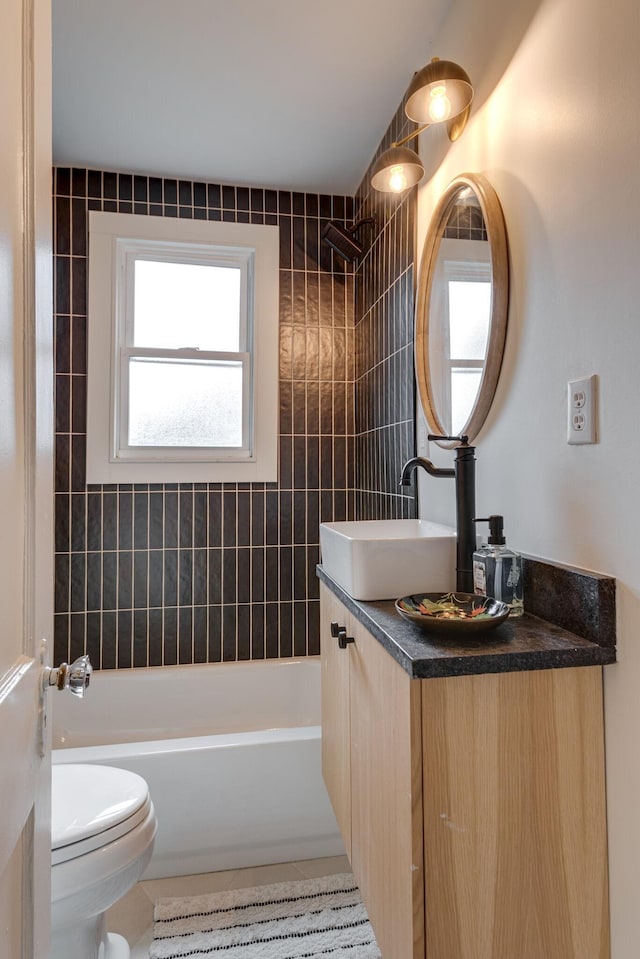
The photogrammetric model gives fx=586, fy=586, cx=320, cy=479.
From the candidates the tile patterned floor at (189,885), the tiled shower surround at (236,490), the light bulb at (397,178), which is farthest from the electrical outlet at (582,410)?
the tile patterned floor at (189,885)

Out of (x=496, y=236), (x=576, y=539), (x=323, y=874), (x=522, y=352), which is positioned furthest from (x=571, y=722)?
(x=323, y=874)

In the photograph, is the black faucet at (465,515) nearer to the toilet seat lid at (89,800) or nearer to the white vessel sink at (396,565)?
the white vessel sink at (396,565)

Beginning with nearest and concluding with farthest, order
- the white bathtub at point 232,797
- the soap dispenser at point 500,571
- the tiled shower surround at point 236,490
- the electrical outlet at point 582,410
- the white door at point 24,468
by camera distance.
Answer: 1. the white door at point 24,468
2. the electrical outlet at point 582,410
3. the soap dispenser at point 500,571
4. the white bathtub at point 232,797
5. the tiled shower surround at point 236,490

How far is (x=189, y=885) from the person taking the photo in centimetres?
182

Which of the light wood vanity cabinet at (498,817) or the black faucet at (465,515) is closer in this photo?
the light wood vanity cabinet at (498,817)

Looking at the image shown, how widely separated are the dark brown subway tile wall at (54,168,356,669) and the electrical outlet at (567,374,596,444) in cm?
123

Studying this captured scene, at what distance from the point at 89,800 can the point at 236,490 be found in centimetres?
142

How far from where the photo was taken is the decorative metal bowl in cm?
97

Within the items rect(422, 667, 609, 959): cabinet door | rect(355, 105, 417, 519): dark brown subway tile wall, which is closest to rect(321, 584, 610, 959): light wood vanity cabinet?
rect(422, 667, 609, 959): cabinet door

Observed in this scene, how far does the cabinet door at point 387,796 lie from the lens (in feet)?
2.92

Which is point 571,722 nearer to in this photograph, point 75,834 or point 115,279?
point 75,834

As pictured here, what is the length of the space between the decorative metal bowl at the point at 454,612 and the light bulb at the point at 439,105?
1139 millimetres

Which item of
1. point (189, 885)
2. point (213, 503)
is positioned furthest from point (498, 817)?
point (213, 503)

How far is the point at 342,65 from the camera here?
73.3 inches
